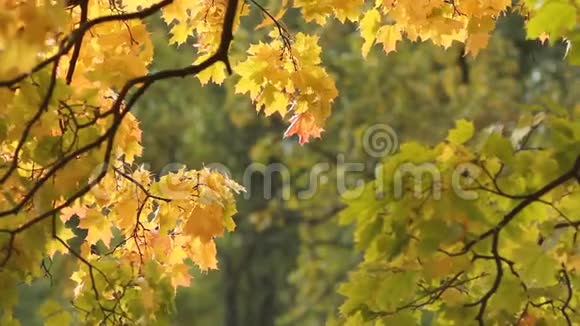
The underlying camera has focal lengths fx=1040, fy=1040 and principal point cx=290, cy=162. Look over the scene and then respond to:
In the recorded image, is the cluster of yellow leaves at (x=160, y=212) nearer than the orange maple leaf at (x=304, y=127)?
Yes

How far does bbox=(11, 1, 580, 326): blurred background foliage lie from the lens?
1124cm

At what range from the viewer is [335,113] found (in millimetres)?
12188

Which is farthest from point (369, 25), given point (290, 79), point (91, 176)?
point (91, 176)

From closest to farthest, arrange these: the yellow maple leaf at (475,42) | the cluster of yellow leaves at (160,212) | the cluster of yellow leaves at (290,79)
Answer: the cluster of yellow leaves at (160,212)
the cluster of yellow leaves at (290,79)
the yellow maple leaf at (475,42)

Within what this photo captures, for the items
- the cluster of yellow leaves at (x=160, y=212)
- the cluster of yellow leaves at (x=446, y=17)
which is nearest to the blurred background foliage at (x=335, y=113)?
the cluster of yellow leaves at (x=446, y=17)

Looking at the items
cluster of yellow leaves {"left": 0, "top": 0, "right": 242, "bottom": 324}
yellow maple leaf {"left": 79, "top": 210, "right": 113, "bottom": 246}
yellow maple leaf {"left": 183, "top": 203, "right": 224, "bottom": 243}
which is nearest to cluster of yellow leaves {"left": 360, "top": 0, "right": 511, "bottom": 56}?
cluster of yellow leaves {"left": 0, "top": 0, "right": 242, "bottom": 324}

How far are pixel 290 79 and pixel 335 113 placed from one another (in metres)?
8.48

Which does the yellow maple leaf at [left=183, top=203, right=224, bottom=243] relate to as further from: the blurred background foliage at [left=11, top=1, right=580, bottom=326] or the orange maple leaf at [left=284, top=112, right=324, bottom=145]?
the blurred background foliage at [left=11, top=1, right=580, bottom=326]

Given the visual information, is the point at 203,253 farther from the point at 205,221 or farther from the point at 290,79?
the point at 290,79

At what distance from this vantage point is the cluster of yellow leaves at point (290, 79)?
12.2ft

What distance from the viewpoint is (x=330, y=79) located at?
3.74m

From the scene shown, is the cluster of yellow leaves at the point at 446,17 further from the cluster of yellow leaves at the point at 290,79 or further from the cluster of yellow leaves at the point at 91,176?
the cluster of yellow leaves at the point at 91,176

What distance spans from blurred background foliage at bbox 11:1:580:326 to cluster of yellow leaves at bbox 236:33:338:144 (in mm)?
5698

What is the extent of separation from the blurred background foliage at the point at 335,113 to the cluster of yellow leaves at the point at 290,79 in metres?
5.70
